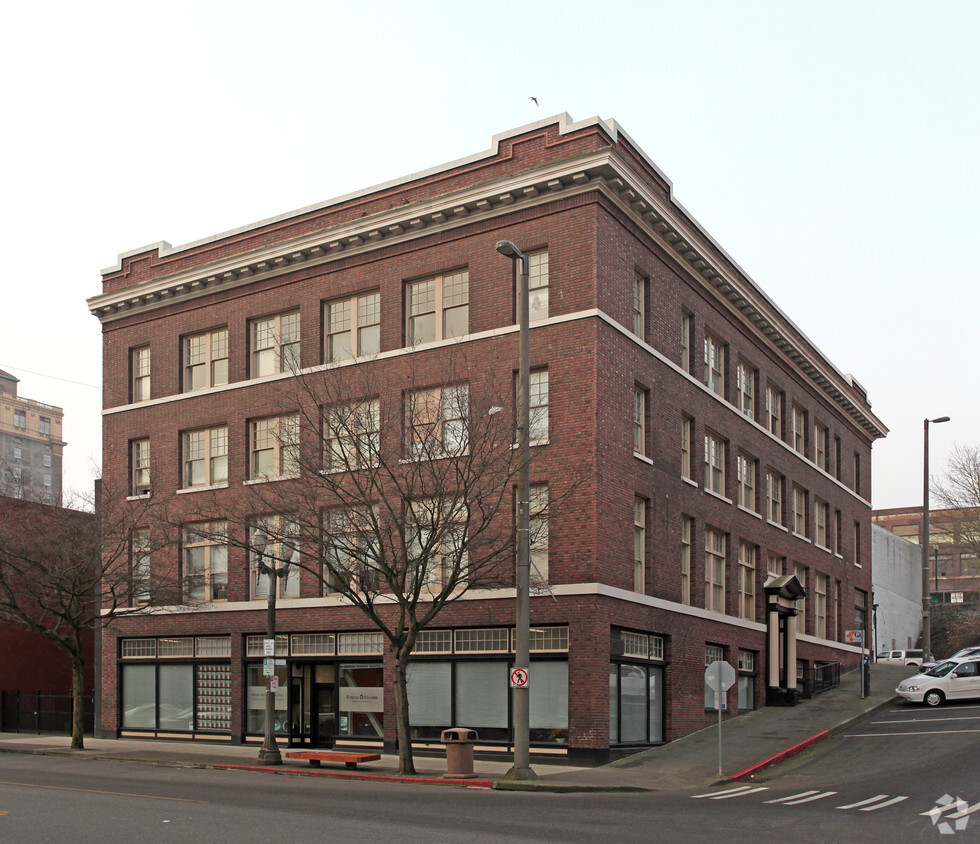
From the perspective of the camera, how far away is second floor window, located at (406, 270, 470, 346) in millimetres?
31359

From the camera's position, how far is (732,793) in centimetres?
2161

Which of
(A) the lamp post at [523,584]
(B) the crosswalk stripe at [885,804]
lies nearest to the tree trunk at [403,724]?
(A) the lamp post at [523,584]

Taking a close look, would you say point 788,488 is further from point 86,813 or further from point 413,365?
point 86,813

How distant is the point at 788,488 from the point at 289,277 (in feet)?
67.4

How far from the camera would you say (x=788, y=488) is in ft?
140

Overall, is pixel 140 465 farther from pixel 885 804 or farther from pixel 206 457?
pixel 885 804

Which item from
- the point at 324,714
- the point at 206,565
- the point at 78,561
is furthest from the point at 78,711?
the point at 324,714

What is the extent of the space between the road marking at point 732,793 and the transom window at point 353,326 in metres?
16.1

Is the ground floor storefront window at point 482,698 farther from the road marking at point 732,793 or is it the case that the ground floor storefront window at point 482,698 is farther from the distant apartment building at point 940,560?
the distant apartment building at point 940,560

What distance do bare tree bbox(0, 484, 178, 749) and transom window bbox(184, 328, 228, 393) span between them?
438 cm

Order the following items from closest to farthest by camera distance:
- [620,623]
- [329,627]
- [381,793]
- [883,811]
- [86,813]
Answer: [86,813] → [883,811] → [381,793] → [620,623] → [329,627]

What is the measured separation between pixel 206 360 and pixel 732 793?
903 inches

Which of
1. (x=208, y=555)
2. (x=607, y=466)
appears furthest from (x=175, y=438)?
(x=607, y=466)

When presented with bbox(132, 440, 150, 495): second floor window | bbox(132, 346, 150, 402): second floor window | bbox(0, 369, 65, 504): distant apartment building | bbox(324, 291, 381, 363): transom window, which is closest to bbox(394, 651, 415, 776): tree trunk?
bbox(324, 291, 381, 363): transom window
